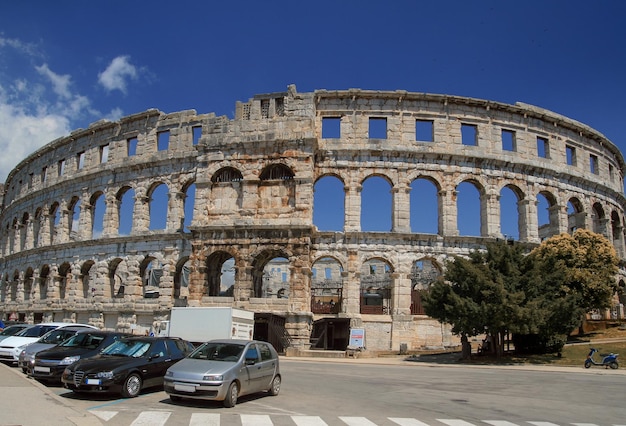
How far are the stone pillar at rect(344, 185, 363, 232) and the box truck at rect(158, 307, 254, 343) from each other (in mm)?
9236

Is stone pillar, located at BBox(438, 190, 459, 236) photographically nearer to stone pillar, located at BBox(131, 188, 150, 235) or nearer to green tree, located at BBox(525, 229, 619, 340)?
green tree, located at BBox(525, 229, 619, 340)

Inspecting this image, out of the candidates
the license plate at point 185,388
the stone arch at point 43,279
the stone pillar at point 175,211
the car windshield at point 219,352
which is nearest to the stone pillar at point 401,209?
the stone pillar at point 175,211

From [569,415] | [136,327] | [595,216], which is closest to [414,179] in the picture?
[595,216]

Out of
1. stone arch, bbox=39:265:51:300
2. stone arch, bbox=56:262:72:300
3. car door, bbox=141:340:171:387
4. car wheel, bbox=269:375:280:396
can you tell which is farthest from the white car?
stone arch, bbox=39:265:51:300

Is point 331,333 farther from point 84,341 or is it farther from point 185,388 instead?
point 185,388

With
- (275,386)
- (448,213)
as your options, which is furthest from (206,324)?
(448,213)

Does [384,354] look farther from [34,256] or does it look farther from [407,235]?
[34,256]

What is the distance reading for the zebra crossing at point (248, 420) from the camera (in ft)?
30.1

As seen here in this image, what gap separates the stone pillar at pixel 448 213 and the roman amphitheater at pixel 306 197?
0.08 m

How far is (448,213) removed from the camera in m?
31.8

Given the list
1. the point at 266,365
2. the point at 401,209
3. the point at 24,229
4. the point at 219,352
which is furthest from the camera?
the point at 24,229

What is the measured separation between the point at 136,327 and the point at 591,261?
83.6 feet

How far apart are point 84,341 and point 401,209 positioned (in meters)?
20.6

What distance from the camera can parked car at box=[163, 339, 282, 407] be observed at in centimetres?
1076
